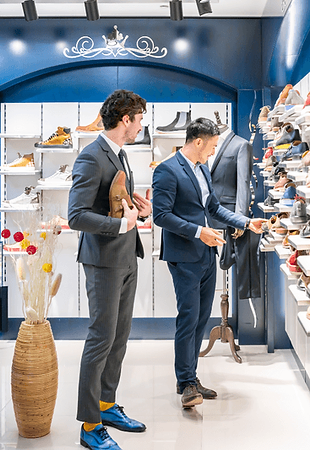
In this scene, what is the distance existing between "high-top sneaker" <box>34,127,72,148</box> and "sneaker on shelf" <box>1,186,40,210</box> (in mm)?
427

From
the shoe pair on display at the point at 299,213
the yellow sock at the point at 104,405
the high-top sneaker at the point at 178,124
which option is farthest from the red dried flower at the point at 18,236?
the high-top sneaker at the point at 178,124

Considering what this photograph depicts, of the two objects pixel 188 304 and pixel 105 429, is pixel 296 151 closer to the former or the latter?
pixel 188 304

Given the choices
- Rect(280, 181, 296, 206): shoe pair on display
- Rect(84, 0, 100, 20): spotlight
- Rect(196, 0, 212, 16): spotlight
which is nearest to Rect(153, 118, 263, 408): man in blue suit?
Rect(280, 181, 296, 206): shoe pair on display

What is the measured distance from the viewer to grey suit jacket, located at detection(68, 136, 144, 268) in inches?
101

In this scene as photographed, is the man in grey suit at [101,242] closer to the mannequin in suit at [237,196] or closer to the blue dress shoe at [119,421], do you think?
the blue dress shoe at [119,421]

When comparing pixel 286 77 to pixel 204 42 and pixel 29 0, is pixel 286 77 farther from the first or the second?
pixel 29 0

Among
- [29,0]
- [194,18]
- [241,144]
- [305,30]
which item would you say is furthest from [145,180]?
[305,30]

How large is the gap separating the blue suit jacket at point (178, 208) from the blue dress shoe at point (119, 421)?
940 millimetres

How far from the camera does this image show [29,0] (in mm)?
3955

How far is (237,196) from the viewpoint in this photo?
4199mm

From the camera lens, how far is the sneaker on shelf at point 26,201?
4.71 meters

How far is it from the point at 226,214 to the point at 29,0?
2.19m

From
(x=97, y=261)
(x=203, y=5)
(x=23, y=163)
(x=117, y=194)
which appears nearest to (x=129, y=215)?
(x=117, y=194)

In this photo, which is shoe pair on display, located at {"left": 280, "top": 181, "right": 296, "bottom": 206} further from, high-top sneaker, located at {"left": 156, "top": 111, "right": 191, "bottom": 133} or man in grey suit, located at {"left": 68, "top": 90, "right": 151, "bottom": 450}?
high-top sneaker, located at {"left": 156, "top": 111, "right": 191, "bottom": 133}
